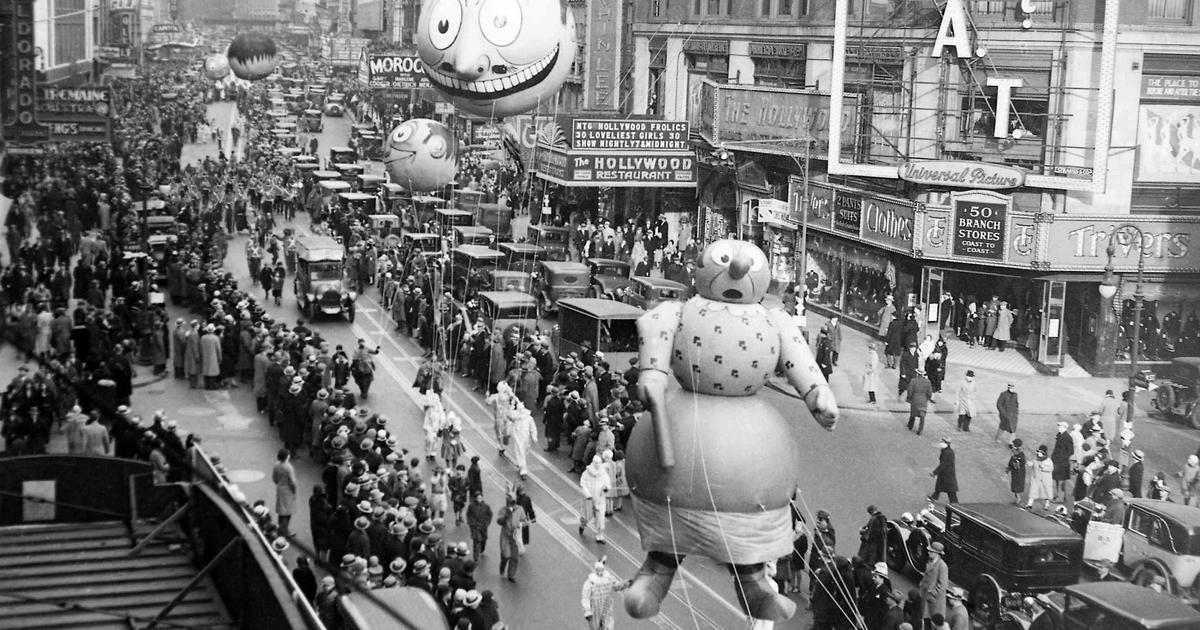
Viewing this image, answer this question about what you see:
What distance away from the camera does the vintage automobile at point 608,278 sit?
3997 cm

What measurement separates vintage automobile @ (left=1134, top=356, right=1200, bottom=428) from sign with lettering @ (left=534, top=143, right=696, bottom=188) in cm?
2117

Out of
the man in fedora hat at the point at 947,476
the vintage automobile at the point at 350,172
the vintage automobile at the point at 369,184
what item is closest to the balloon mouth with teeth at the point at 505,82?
the man in fedora hat at the point at 947,476

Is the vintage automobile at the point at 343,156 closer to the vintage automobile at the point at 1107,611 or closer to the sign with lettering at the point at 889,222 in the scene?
the sign with lettering at the point at 889,222

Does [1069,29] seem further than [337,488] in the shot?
Yes

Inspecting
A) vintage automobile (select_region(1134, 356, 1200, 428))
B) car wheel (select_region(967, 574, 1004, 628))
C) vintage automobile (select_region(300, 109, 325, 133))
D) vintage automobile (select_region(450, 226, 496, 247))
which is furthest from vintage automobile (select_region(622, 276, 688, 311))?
vintage automobile (select_region(300, 109, 325, 133))

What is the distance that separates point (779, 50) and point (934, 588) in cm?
3466

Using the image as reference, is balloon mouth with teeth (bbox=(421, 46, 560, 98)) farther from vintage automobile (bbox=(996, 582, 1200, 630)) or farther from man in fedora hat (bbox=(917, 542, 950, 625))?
vintage automobile (bbox=(996, 582, 1200, 630))

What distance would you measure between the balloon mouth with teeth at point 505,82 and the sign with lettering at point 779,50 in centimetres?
2931

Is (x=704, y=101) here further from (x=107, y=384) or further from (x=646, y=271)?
(x=107, y=384)

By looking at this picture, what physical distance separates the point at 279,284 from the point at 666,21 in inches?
991

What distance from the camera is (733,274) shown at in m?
9.76

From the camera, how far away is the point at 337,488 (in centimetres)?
2164

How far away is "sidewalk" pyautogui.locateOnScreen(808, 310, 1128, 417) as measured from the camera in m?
31.5

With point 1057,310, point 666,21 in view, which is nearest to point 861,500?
point 1057,310
